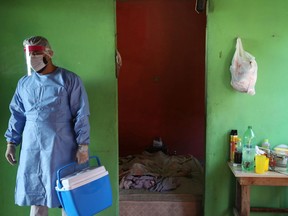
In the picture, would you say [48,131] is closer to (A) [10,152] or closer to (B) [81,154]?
(B) [81,154]

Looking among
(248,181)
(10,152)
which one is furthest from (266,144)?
(10,152)

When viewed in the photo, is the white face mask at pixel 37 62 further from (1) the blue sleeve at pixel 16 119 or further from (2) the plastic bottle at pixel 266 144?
(2) the plastic bottle at pixel 266 144

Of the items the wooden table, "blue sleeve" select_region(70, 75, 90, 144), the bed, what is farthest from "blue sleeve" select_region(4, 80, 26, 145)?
the wooden table

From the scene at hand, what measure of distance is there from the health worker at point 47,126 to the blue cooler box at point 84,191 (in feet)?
0.31

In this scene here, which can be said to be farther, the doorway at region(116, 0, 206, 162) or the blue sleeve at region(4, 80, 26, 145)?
the doorway at region(116, 0, 206, 162)

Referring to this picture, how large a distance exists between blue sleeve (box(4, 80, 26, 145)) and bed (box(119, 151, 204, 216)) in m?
0.97

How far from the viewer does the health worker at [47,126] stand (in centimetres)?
174

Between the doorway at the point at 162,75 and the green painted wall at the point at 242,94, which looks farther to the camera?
the doorway at the point at 162,75

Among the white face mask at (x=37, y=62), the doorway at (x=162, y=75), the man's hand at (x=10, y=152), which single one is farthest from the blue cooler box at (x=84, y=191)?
the doorway at (x=162, y=75)

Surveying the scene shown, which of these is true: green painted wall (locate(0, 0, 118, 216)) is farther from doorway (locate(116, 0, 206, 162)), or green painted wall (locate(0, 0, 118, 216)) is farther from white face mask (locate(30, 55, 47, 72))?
doorway (locate(116, 0, 206, 162))

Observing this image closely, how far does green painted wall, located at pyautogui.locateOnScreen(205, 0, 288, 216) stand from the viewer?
2051 mm

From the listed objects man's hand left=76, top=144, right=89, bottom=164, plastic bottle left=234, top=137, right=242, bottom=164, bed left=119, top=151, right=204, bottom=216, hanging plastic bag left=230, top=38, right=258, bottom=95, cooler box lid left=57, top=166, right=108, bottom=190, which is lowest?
bed left=119, top=151, right=204, bottom=216

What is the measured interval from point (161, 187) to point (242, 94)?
105cm

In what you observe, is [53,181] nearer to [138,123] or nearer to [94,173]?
[94,173]
